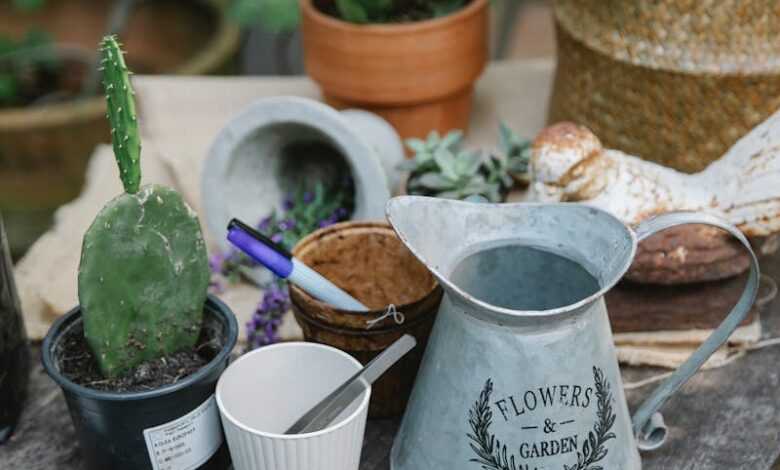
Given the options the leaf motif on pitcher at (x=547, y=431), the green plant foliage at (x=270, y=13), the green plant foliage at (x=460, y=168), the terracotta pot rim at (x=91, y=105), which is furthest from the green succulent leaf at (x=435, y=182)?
the terracotta pot rim at (x=91, y=105)

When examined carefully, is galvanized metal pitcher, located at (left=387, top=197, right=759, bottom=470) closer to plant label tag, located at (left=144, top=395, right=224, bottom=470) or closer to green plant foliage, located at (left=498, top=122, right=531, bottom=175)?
plant label tag, located at (left=144, top=395, right=224, bottom=470)

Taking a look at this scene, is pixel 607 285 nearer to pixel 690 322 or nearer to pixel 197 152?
pixel 690 322

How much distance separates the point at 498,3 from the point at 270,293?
1.76 metres

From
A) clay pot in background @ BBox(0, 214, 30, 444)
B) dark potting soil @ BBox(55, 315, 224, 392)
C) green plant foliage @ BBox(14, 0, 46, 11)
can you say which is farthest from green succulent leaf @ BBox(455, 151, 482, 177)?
green plant foliage @ BBox(14, 0, 46, 11)

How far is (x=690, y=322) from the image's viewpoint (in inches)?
37.6

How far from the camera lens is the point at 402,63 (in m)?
1.17

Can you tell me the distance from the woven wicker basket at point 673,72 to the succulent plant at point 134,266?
0.54 metres

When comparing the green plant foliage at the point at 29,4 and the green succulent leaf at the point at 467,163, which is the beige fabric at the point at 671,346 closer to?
the green succulent leaf at the point at 467,163

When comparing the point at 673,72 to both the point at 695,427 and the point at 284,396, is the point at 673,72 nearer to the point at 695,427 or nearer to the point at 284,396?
the point at 695,427

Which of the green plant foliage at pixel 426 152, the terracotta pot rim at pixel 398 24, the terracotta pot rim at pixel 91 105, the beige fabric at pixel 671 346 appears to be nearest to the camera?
the beige fabric at pixel 671 346

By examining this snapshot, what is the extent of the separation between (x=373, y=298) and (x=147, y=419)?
0.86 feet

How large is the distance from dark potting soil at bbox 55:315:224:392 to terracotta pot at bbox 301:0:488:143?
0.46 metres

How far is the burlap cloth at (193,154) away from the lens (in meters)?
0.99

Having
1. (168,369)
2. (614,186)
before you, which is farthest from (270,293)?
(614,186)
